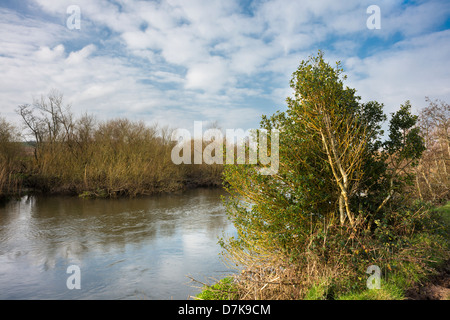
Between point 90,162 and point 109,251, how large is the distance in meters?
15.4

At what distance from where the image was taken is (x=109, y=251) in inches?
393

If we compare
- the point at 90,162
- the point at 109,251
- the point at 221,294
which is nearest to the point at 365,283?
the point at 221,294

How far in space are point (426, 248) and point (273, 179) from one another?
2.88m

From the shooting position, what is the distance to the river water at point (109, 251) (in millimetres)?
7254

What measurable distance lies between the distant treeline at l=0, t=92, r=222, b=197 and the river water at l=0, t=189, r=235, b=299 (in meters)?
4.41

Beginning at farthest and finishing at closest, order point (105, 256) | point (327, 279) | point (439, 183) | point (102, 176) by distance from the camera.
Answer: point (102, 176) < point (439, 183) < point (105, 256) < point (327, 279)

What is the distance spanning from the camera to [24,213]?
52.1 ft

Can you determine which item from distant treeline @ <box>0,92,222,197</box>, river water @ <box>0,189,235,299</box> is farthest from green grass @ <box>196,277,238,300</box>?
distant treeline @ <box>0,92,222,197</box>

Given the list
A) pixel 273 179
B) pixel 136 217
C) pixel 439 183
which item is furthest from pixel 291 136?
pixel 136 217

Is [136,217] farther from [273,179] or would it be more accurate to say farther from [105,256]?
[273,179]

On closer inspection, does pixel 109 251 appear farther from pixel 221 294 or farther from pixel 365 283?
pixel 365 283

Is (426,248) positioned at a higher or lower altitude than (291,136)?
lower

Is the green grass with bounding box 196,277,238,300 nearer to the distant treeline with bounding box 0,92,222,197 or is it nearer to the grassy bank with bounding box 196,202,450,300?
the grassy bank with bounding box 196,202,450,300
